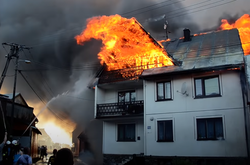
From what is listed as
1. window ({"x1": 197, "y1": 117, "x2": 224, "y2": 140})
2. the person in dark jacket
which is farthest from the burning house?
the person in dark jacket

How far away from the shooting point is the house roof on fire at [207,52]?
18.4 meters

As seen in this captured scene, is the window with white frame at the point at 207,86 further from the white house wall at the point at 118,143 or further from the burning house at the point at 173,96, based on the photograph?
the white house wall at the point at 118,143

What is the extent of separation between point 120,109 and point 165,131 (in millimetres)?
4828

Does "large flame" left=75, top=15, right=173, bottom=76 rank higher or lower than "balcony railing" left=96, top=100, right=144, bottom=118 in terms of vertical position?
higher

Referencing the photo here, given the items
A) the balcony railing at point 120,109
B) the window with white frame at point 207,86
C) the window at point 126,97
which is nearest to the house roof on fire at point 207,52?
the window with white frame at point 207,86

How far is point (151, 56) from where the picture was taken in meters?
22.9

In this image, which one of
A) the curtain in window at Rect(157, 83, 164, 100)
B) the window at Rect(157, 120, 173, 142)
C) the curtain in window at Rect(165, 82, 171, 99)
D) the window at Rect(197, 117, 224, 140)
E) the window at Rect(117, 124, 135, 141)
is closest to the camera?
the window at Rect(197, 117, 224, 140)

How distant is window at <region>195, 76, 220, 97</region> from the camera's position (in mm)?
18312

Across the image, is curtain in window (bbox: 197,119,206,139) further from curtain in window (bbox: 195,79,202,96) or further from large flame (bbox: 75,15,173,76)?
large flame (bbox: 75,15,173,76)

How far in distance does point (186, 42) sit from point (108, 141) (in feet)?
37.4

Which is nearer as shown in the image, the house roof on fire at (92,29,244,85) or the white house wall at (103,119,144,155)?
the house roof on fire at (92,29,244,85)

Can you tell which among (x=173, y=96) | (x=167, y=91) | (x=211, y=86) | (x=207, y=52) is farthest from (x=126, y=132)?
(x=207, y=52)

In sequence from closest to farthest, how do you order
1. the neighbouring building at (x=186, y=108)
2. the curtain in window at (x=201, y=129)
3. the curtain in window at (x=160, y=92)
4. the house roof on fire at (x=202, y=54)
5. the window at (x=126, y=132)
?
the neighbouring building at (x=186, y=108) < the curtain in window at (x=201, y=129) < the house roof on fire at (x=202, y=54) < the curtain in window at (x=160, y=92) < the window at (x=126, y=132)

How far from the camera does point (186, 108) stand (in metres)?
18.9
